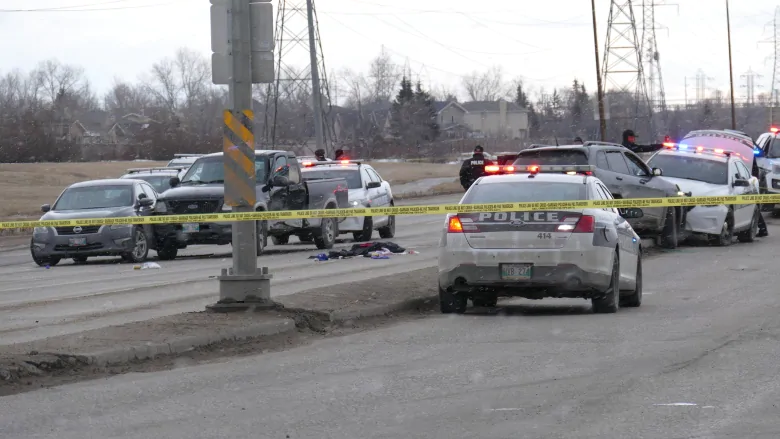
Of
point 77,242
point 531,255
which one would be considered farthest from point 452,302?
point 77,242

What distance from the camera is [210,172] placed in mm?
24844

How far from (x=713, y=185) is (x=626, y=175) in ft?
10.7

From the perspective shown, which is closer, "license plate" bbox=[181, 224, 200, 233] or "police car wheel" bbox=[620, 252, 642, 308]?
"police car wheel" bbox=[620, 252, 642, 308]

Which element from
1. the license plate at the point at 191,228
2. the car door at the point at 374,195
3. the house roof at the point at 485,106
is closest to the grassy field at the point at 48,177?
the car door at the point at 374,195

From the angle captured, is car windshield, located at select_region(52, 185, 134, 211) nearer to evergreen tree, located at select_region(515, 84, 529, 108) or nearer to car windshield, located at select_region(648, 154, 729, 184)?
car windshield, located at select_region(648, 154, 729, 184)

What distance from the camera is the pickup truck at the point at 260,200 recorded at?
23594mm

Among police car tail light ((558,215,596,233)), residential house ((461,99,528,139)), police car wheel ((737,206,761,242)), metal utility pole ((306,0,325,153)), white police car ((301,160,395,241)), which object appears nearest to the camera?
police car tail light ((558,215,596,233))

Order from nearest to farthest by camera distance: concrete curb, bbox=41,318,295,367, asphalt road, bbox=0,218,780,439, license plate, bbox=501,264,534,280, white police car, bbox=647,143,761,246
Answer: asphalt road, bbox=0,218,780,439 < concrete curb, bbox=41,318,295,367 < license plate, bbox=501,264,534,280 < white police car, bbox=647,143,761,246

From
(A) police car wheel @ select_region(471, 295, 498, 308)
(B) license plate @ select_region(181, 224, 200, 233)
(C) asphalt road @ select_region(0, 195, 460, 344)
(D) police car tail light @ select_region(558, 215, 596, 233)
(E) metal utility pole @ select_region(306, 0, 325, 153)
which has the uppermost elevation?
(E) metal utility pole @ select_region(306, 0, 325, 153)

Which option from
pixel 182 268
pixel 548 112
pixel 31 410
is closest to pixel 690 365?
pixel 31 410

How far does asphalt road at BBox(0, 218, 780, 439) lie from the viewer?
757 centimetres

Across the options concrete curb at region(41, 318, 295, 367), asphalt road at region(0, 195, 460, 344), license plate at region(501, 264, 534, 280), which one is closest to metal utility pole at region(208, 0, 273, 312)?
concrete curb at region(41, 318, 295, 367)

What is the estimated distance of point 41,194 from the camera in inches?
2144

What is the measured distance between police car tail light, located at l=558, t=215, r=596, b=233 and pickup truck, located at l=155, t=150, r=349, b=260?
443 inches
